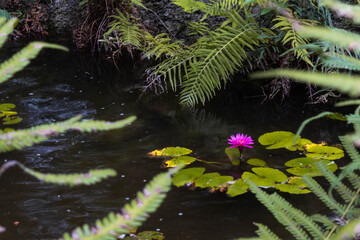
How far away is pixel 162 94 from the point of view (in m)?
3.54

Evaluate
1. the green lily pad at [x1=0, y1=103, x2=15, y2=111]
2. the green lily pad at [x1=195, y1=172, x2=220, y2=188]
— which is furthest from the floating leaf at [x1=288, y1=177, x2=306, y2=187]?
the green lily pad at [x1=0, y1=103, x2=15, y2=111]

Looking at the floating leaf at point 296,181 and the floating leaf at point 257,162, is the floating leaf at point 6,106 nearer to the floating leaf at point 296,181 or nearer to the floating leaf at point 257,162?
the floating leaf at point 257,162

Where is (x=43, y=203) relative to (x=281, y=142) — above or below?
below

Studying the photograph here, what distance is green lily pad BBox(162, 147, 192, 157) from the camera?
8.21 ft

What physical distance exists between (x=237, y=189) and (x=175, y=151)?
0.53 meters

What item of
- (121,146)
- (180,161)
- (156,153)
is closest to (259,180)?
(180,161)

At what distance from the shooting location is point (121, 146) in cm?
269

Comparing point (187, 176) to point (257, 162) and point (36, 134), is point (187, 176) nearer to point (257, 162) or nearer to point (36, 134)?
point (257, 162)

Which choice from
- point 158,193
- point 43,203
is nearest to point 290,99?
point 43,203

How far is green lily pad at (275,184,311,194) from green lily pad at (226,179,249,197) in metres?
0.17

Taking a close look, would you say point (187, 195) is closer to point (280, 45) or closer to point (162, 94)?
point (162, 94)

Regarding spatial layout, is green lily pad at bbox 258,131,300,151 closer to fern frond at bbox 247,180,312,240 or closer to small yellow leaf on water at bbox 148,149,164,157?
small yellow leaf on water at bbox 148,149,164,157

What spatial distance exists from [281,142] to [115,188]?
103cm

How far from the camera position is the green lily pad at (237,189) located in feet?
6.92
